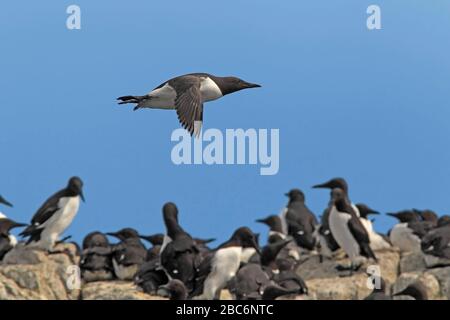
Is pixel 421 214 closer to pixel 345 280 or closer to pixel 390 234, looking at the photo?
pixel 390 234

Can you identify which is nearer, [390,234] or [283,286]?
[283,286]

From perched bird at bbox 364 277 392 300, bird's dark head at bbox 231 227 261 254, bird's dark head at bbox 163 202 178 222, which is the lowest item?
perched bird at bbox 364 277 392 300

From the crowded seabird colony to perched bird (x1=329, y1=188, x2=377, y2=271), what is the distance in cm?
1

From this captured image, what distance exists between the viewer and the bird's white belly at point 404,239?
60.1 feet

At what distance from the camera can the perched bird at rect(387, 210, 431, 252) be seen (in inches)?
723

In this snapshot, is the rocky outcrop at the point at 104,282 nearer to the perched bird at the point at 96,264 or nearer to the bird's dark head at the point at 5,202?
the perched bird at the point at 96,264

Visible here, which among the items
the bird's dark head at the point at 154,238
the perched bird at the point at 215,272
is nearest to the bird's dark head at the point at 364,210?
the bird's dark head at the point at 154,238

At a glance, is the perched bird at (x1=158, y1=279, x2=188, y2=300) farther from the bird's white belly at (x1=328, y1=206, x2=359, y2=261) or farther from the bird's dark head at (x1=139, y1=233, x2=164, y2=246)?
the bird's dark head at (x1=139, y1=233, x2=164, y2=246)

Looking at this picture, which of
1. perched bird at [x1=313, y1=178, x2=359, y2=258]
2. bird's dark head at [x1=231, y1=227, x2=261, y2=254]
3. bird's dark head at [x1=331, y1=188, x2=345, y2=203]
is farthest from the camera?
perched bird at [x1=313, y1=178, x2=359, y2=258]

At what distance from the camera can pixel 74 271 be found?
16.5m

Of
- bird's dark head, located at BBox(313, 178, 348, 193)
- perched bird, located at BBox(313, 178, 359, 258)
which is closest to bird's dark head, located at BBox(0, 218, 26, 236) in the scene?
perched bird, located at BBox(313, 178, 359, 258)

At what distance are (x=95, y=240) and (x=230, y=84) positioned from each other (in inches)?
152
